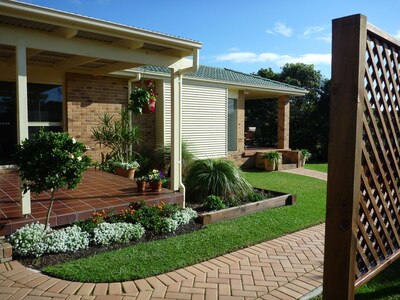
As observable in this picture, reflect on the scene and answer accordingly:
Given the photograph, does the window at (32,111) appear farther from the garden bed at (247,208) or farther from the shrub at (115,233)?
the garden bed at (247,208)

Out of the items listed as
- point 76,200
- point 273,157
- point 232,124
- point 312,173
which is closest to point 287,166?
point 273,157

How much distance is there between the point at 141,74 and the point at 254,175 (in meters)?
5.11

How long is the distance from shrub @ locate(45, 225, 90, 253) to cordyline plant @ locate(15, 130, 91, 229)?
597 millimetres

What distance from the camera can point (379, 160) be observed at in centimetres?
277

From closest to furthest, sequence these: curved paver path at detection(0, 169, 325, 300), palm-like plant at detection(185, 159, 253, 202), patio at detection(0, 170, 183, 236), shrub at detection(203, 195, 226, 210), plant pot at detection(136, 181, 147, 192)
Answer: curved paver path at detection(0, 169, 325, 300), patio at detection(0, 170, 183, 236), shrub at detection(203, 195, 226, 210), plant pot at detection(136, 181, 147, 192), palm-like plant at detection(185, 159, 253, 202)

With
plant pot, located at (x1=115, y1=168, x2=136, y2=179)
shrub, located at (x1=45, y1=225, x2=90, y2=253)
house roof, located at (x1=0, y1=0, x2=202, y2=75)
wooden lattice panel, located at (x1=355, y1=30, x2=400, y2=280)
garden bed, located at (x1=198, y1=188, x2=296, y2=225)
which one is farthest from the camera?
plant pot, located at (x1=115, y1=168, x2=136, y2=179)

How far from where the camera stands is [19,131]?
4.44m

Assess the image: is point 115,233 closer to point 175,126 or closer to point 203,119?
point 175,126

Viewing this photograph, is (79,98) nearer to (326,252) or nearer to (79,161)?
(79,161)

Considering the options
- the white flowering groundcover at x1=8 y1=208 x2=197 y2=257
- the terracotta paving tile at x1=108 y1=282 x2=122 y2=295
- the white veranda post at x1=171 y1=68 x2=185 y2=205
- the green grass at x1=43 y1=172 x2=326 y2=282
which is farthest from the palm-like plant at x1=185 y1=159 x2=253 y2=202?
the terracotta paving tile at x1=108 y1=282 x2=122 y2=295

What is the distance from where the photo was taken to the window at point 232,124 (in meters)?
13.0

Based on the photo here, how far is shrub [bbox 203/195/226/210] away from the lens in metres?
6.25

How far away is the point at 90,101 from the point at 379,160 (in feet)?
25.8

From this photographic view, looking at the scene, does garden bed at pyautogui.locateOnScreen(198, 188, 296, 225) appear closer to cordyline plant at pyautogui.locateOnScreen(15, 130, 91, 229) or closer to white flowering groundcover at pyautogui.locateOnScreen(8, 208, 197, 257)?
white flowering groundcover at pyautogui.locateOnScreen(8, 208, 197, 257)
